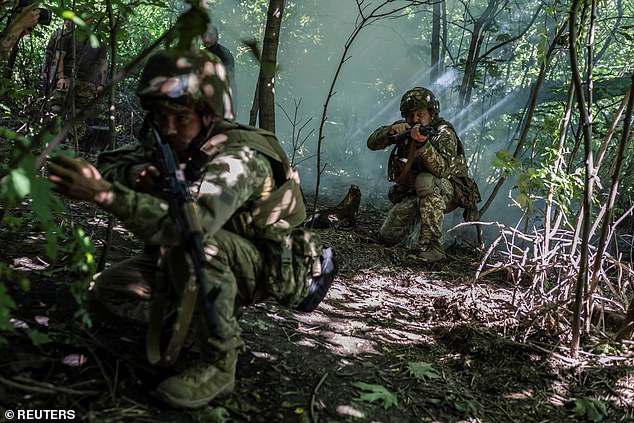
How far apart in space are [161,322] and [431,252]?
4124 millimetres

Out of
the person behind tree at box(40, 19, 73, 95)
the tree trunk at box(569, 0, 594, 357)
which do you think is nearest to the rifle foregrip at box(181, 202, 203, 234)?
the person behind tree at box(40, 19, 73, 95)

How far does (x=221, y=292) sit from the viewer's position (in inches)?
84.7

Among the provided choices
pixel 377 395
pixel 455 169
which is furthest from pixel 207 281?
pixel 455 169

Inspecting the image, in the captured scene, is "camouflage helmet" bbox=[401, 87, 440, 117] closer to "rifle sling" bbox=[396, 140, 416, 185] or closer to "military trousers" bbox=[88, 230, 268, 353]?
"rifle sling" bbox=[396, 140, 416, 185]

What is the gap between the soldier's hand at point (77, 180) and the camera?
182 centimetres

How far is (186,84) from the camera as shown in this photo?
2.25m

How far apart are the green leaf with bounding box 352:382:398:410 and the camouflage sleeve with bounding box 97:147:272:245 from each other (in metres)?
1.22

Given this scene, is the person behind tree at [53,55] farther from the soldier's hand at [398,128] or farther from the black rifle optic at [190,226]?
the soldier's hand at [398,128]

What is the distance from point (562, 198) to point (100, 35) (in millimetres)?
3633

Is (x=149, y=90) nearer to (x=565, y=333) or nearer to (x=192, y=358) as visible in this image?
(x=192, y=358)

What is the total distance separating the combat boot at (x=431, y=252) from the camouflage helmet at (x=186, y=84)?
385 cm

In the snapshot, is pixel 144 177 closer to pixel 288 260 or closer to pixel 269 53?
pixel 288 260

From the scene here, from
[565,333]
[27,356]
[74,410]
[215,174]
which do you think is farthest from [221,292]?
[565,333]

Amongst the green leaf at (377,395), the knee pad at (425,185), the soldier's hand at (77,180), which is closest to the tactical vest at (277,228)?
the green leaf at (377,395)
